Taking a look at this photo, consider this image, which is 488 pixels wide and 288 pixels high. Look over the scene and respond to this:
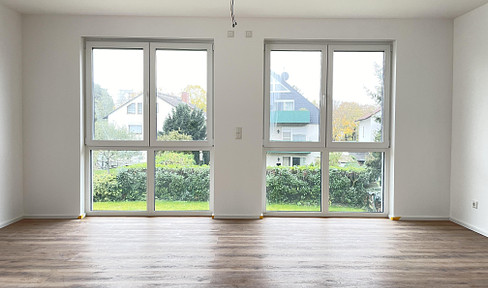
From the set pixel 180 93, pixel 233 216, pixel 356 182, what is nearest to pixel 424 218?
pixel 356 182

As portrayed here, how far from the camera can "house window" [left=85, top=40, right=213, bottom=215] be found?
5.13m

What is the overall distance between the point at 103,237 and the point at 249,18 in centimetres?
308

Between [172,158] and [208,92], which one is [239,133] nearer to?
[208,92]

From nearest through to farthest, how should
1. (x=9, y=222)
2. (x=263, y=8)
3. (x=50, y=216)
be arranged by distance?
1. (x=263, y=8)
2. (x=9, y=222)
3. (x=50, y=216)

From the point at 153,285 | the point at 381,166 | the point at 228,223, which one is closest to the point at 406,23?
the point at 381,166

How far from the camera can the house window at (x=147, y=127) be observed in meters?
5.13

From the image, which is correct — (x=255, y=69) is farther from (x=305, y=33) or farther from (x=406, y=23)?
(x=406, y=23)

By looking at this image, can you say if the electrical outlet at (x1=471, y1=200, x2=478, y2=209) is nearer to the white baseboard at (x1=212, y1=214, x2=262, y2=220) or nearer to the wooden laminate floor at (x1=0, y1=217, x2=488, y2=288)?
the wooden laminate floor at (x1=0, y1=217, x2=488, y2=288)

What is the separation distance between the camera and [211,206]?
5234mm

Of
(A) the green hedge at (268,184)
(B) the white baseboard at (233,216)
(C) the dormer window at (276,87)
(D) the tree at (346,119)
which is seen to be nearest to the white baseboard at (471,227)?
(A) the green hedge at (268,184)

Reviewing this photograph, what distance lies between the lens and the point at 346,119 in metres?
5.21

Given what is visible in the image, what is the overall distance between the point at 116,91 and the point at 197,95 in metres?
1.04

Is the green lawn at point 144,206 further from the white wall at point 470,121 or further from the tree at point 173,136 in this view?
the white wall at point 470,121

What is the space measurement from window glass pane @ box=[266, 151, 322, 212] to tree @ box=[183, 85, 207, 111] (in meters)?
1.07
